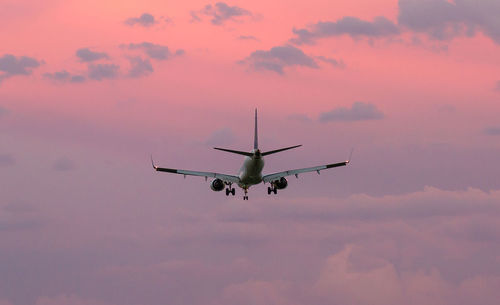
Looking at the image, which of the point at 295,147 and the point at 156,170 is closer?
the point at 295,147

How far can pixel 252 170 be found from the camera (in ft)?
628

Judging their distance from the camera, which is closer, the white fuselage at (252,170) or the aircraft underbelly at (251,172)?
the white fuselage at (252,170)

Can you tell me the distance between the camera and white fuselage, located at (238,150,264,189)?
189625 mm

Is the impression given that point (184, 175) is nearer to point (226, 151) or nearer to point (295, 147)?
point (226, 151)

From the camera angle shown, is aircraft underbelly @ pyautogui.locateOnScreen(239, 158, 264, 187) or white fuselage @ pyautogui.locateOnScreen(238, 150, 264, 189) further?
aircraft underbelly @ pyautogui.locateOnScreen(239, 158, 264, 187)

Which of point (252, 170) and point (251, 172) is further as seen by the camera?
point (251, 172)

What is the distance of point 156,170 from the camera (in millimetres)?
198750

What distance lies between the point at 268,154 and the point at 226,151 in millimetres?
11309

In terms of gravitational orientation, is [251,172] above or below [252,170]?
below

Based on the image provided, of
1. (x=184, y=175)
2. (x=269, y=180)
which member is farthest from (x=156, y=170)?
(x=269, y=180)

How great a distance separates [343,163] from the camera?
200 metres

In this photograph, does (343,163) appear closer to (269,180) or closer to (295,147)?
(269,180)

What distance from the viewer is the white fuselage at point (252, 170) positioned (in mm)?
189625

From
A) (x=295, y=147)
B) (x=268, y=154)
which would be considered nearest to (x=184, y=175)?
(x=268, y=154)
